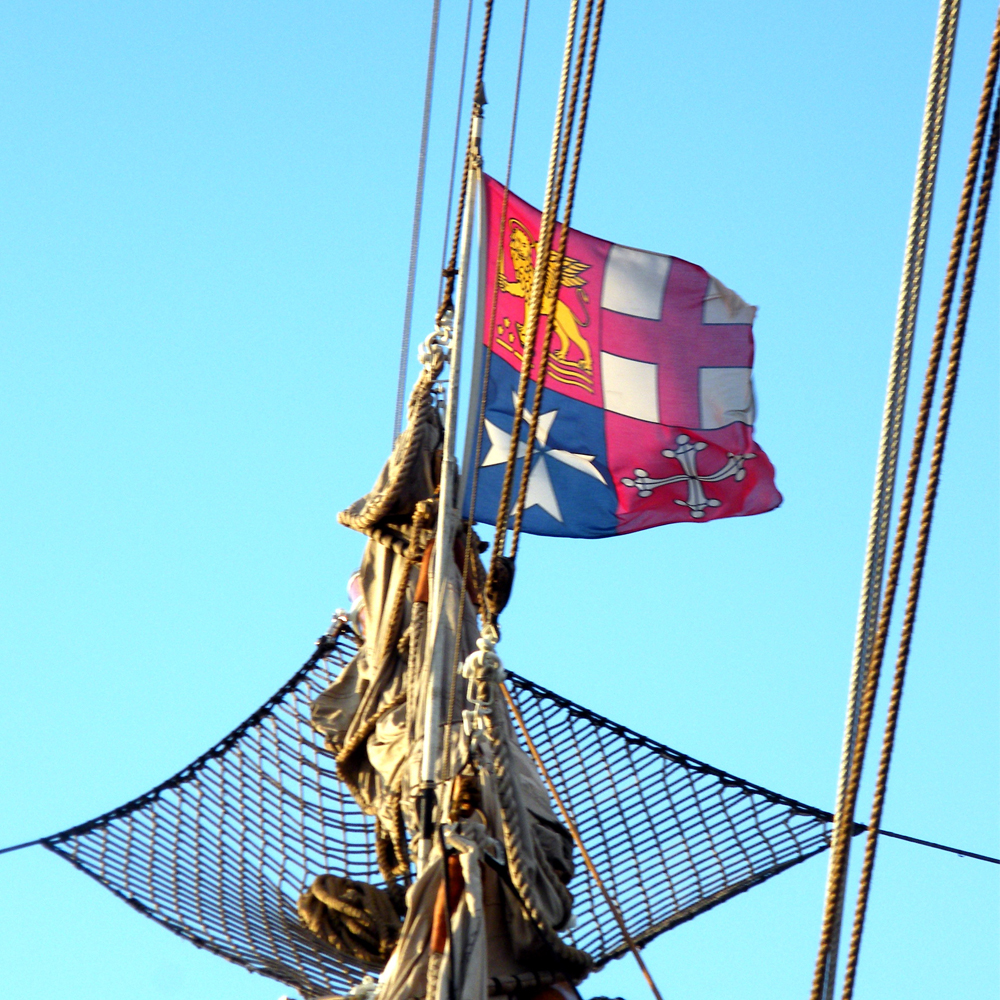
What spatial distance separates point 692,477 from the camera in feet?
29.6

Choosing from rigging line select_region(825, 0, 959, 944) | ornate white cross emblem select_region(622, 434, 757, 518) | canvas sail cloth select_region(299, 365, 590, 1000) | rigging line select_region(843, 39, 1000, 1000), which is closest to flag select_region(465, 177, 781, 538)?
ornate white cross emblem select_region(622, 434, 757, 518)

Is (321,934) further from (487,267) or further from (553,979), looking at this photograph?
(487,267)

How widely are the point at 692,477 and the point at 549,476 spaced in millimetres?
647

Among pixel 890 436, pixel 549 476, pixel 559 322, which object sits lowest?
pixel 890 436

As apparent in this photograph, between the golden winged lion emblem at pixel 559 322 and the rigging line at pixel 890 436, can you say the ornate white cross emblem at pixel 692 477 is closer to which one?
the golden winged lion emblem at pixel 559 322

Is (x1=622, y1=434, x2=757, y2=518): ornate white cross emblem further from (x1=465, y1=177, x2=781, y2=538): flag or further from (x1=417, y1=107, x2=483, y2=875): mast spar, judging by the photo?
(x1=417, y1=107, x2=483, y2=875): mast spar

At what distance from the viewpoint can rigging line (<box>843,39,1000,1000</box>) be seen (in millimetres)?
4129

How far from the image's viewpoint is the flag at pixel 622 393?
29.5 ft

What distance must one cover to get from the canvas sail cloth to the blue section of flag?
272 mm

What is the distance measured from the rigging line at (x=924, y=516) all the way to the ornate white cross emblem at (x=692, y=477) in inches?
178

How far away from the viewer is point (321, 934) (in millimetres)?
9016

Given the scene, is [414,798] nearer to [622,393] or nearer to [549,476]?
[549,476]

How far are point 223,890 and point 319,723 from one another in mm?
1130

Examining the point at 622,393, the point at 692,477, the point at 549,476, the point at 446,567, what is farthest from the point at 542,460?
the point at 446,567
